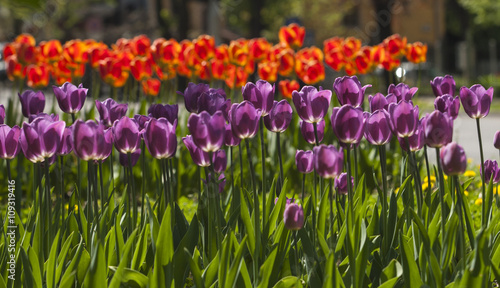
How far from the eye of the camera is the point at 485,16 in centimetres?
3778

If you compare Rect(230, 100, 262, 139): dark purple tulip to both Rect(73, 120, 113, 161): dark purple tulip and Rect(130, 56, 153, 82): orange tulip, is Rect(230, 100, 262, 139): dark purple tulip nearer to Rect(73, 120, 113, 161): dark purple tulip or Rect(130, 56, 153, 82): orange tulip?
Rect(73, 120, 113, 161): dark purple tulip

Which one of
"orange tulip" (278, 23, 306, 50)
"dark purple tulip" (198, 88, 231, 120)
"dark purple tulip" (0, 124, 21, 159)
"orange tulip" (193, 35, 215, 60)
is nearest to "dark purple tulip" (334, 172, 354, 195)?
"dark purple tulip" (198, 88, 231, 120)

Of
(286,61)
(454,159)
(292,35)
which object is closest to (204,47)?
(286,61)

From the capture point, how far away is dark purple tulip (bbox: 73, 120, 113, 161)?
6.51 ft

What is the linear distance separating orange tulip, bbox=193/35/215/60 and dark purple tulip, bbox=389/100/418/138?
361 centimetres

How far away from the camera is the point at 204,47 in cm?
564

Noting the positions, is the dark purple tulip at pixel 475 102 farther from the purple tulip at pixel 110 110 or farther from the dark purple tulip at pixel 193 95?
the purple tulip at pixel 110 110

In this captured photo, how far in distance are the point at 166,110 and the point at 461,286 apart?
1.10 metres

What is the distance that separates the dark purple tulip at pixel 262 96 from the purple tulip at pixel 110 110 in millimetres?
484

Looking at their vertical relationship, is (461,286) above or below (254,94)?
below

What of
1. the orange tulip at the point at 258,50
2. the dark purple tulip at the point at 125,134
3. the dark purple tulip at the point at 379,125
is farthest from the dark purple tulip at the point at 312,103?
the orange tulip at the point at 258,50

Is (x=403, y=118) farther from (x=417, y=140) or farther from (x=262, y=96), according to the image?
(x=262, y=96)

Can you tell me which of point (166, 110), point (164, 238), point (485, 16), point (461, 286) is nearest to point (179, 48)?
point (166, 110)

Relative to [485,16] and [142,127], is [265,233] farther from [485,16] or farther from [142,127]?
[485,16]
